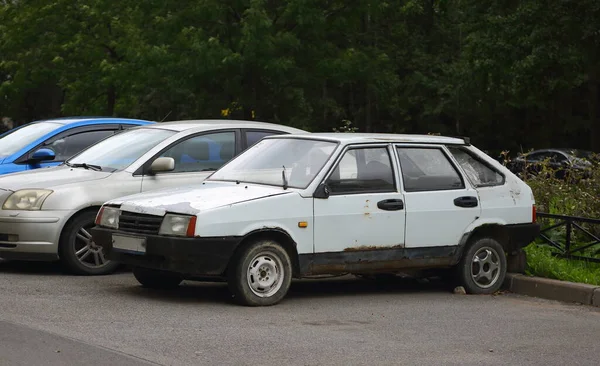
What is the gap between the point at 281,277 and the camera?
10000 millimetres

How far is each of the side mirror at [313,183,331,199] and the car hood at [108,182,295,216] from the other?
225mm

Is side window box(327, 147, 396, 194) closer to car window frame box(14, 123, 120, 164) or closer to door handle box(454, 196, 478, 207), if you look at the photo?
door handle box(454, 196, 478, 207)

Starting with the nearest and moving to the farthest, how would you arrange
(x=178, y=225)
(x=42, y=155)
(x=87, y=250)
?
(x=178, y=225) → (x=87, y=250) → (x=42, y=155)

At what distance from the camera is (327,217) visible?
10195mm

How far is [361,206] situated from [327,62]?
27999 millimetres

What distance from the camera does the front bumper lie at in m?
11.6

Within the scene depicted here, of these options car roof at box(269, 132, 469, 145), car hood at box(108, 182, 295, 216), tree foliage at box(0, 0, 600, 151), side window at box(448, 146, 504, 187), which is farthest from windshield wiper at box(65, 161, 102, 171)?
tree foliage at box(0, 0, 600, 151)

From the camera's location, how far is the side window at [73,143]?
45.8 ft

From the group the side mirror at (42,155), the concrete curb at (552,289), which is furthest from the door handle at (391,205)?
the side mirror at (42,155)

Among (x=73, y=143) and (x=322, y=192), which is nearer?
(x=322, y=192)

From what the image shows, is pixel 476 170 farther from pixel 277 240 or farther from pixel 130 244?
pixel 130 244

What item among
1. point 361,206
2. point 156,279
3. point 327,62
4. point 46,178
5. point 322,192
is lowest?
point 156,279

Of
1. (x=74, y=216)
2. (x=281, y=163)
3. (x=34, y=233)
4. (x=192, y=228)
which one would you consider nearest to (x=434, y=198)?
(x=281, y=163)

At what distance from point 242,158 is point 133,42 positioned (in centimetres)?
3184
